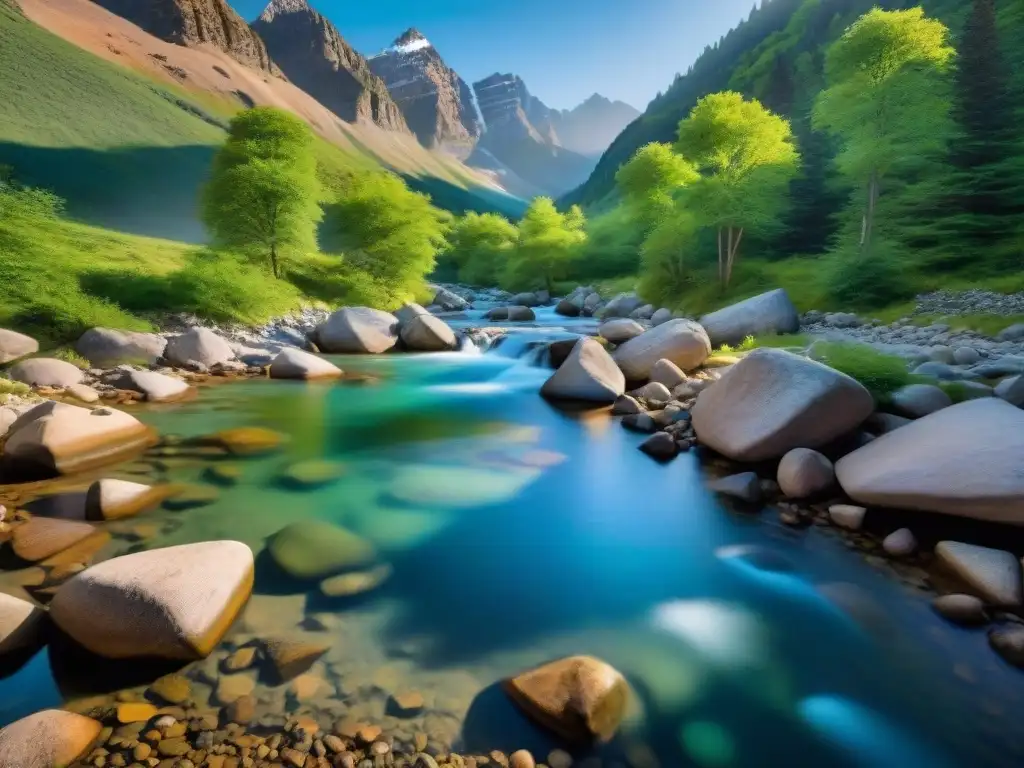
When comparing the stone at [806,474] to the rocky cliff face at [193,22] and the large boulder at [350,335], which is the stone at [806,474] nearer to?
the large boulder at [350,335]

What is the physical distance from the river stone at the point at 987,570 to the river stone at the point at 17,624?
27.0 ft

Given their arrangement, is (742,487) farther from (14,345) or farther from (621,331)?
(14,345)

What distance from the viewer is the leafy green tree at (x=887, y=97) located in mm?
21438

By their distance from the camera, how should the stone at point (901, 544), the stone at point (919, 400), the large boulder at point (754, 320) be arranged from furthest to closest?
the large boulder at point (754, 320), the stone at point (919, 400), the stone at point (901, 544)

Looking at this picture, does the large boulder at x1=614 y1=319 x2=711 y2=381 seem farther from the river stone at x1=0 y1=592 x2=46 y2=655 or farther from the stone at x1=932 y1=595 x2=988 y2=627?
the river stone at x1=0 y1=592 x2=46 y2=655

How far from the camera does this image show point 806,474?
7.12 m

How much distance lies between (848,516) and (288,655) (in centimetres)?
634

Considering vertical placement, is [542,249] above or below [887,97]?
below

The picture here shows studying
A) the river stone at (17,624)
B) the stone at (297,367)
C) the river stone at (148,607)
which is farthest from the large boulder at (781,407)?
the stone at (297,367)

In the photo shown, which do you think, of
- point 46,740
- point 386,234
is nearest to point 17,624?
point 46,740

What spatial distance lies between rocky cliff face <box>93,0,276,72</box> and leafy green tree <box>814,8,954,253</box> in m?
223

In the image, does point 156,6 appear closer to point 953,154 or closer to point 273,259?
point 273,259

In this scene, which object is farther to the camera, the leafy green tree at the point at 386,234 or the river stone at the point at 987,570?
the leafy green tree at the point at 386,234

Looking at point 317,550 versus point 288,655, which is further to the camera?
point 317,550
